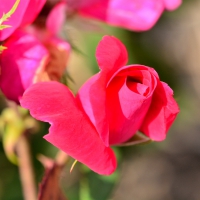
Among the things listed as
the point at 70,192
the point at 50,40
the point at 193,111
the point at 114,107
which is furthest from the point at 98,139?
the point at 193,111

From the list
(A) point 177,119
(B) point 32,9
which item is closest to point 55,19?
(B) point 32,9

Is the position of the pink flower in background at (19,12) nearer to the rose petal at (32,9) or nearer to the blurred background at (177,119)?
the rose petal at (32,9)

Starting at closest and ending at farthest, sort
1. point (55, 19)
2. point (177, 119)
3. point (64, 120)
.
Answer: point (64, 120), point (55, 19), point (177, 119)

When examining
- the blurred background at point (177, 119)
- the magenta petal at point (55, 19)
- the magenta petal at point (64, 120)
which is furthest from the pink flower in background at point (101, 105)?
the blurred background at point (177, 119)

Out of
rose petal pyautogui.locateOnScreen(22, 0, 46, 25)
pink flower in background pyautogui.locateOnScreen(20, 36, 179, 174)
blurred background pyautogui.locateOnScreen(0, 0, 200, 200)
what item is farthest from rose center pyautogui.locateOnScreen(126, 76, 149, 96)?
blurred background pyautogui.locateOnScreen(0, 0, 200, 200)

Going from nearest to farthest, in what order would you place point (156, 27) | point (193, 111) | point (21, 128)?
point (21, 128), point (193, 111), point (156, 27)

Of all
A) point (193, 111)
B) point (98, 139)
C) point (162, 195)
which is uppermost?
point (98, 139)

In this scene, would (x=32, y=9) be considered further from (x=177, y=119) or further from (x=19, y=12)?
(x=177, y=119)

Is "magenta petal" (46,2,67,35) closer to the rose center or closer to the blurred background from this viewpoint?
the rose center

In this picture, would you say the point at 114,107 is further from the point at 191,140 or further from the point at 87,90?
the point at 191,140
